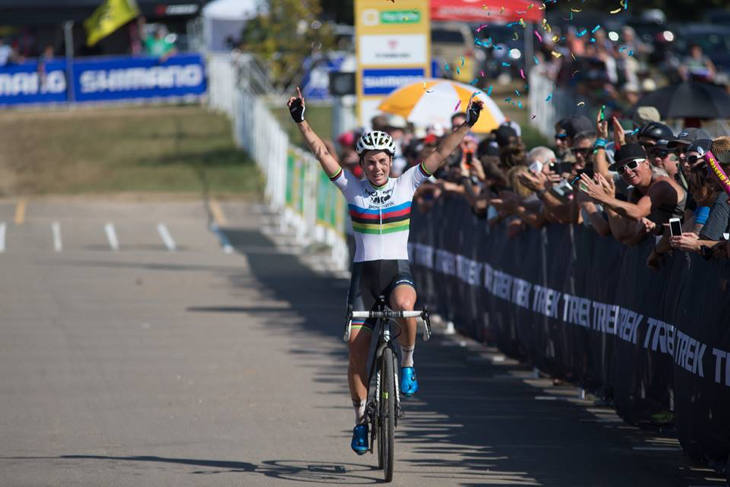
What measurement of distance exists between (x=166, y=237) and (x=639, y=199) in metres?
18.2

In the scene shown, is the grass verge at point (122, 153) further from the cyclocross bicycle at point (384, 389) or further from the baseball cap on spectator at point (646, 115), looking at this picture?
the cyclocross bicycle at point (384, 389)

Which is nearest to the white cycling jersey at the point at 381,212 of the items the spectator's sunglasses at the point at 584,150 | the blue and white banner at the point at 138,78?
the spectator's sunglasses at the point at 584,150

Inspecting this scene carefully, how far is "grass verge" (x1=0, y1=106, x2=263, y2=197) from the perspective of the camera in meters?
36.3

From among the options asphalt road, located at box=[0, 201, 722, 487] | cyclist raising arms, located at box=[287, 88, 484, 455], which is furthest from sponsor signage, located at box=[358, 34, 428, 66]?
cyclist raising arms, located at box=[287, 88, 484, 455]

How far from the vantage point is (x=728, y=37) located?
44.6 meters

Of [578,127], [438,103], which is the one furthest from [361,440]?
[438,103]

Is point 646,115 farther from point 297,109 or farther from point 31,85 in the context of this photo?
point 31,85

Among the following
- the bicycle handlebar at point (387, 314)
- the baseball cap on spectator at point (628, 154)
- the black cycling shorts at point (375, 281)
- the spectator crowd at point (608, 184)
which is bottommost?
the bicycle handlebar at point (387, 314)

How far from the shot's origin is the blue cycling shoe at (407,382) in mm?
9055

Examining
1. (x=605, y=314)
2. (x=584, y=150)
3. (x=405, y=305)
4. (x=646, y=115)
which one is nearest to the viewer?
(x=405, y=305)

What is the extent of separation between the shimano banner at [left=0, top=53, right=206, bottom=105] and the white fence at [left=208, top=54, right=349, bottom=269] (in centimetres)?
88

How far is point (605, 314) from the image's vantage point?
10.3 meters

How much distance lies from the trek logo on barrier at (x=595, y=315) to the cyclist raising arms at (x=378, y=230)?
1.53m

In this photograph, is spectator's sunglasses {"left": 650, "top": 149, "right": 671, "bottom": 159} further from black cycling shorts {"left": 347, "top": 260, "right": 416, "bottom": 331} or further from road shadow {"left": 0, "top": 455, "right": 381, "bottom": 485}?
road shadow {"left": 0, "top": 455, "right": 381, "bottom": 485}
